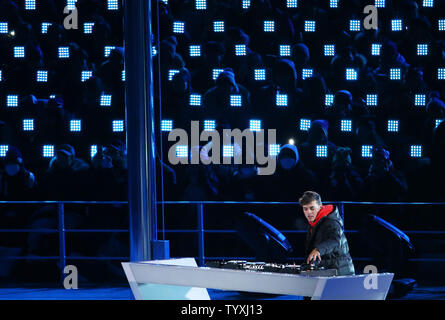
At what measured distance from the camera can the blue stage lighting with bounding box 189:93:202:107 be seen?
7.41m

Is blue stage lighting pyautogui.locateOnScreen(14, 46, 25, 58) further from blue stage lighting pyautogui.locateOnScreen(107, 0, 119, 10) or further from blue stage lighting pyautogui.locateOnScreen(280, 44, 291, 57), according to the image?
blue stage lighting pyautogui.locateOnScreen(280, 44, 291, 57)

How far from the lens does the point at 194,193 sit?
6.99 meters

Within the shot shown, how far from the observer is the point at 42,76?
7.67 meters

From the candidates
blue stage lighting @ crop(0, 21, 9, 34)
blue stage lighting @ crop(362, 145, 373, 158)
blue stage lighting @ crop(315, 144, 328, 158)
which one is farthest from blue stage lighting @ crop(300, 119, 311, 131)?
blue stage lighting @ crop(0, 21, 9, 34)

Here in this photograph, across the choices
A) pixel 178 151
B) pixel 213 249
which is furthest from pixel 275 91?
pixel 213 249

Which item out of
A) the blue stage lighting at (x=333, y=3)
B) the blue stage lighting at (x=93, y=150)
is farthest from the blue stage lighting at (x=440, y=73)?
the blue stage lighting at (x=93, y=150)

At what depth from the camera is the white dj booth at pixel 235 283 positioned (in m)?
3.02

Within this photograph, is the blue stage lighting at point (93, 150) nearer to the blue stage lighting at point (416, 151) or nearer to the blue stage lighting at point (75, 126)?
the blue stage lighting at point (75, 126)

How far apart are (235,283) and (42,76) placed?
16.2 ft

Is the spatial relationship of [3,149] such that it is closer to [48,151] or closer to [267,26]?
[48,151]

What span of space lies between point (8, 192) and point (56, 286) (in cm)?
193

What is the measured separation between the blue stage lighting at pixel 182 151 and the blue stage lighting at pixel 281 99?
41.1 inches

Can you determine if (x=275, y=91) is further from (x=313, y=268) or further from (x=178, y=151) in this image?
(x=313, y=268)

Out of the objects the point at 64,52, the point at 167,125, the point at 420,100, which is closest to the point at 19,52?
the point at 64,52
